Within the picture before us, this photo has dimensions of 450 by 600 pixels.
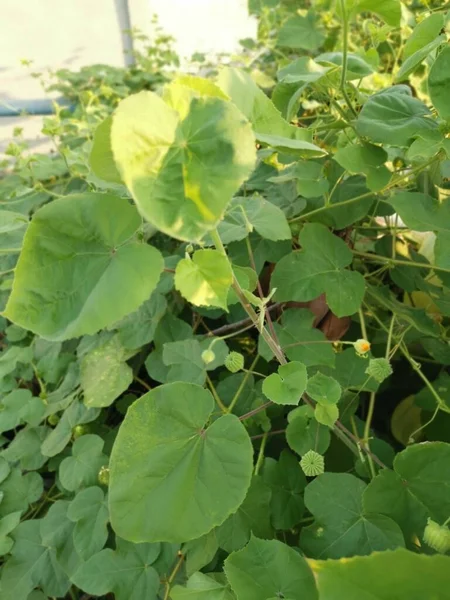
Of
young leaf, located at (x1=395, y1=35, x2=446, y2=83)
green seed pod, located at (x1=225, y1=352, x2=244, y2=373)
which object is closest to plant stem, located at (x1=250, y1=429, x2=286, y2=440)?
green seed pod, located at (x1=225, y1=352, x2=244, y2=373)

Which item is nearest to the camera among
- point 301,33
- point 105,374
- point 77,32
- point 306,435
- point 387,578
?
point 387,578

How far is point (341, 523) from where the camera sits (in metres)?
0.38

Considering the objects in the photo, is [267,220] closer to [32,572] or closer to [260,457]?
[260,457]

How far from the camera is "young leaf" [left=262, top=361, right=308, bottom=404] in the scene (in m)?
0.35

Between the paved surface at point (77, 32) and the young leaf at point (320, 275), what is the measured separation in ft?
4.38

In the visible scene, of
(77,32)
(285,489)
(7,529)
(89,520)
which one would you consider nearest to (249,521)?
(285,489)

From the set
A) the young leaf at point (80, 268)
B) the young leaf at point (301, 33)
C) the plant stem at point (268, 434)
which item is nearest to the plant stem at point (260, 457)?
the plant stem at point (268, 434)

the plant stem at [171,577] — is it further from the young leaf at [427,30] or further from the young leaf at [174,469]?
the young leaf at [427,30]

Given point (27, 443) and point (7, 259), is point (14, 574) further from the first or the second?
point (7, 259)

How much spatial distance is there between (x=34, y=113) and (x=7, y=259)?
42.1 inches

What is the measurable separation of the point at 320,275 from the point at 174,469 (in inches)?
9.4

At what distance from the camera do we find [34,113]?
64.0 inches

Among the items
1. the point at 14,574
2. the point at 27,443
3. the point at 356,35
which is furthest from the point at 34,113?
the point at 14,574

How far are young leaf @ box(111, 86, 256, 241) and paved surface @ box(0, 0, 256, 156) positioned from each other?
5.01 feet
